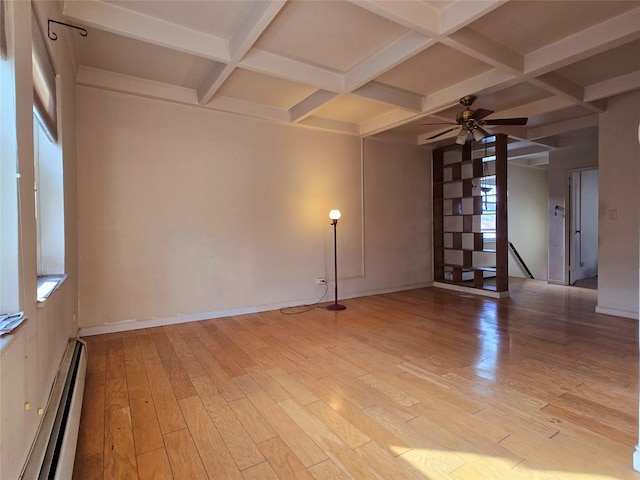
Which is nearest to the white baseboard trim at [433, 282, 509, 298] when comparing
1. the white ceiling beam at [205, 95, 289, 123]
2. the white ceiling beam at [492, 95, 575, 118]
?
the white ceiling beam at [492, 95, 575, 118]

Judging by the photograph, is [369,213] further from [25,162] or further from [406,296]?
[25,162]

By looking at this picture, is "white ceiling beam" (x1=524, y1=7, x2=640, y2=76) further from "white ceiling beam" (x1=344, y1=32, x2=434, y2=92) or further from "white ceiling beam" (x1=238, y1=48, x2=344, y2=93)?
"white ceiling beam" (x1=238, y1=48, x2=344, y2=93)

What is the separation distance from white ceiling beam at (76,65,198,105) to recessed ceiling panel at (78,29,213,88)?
0.05 m

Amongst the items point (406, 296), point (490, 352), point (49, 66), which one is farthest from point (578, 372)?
point (49, 66)

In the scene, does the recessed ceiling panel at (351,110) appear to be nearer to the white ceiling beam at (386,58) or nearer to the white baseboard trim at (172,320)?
the white ceiling beam at (386,58)

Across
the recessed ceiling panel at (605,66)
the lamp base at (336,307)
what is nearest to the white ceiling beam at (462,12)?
the recessed ceiling panel at (605,66)

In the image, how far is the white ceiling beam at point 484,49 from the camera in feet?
8.85

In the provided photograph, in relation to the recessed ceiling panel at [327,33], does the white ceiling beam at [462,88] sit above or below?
below

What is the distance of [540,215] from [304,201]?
7.18 metres

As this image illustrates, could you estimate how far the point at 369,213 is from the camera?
18.0 ft

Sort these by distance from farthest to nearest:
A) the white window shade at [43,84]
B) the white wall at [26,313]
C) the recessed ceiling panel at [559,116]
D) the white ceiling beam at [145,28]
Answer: the recessed ceiling panel at [559,116], the white ceiling beam at [145,28], the white window shade at [43,84], the white wall at [26,313]

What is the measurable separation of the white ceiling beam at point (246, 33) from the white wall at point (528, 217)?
734 centimetres

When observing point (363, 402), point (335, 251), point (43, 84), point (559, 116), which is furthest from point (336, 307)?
point (559, 116)

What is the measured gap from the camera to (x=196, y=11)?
255 centimetres
